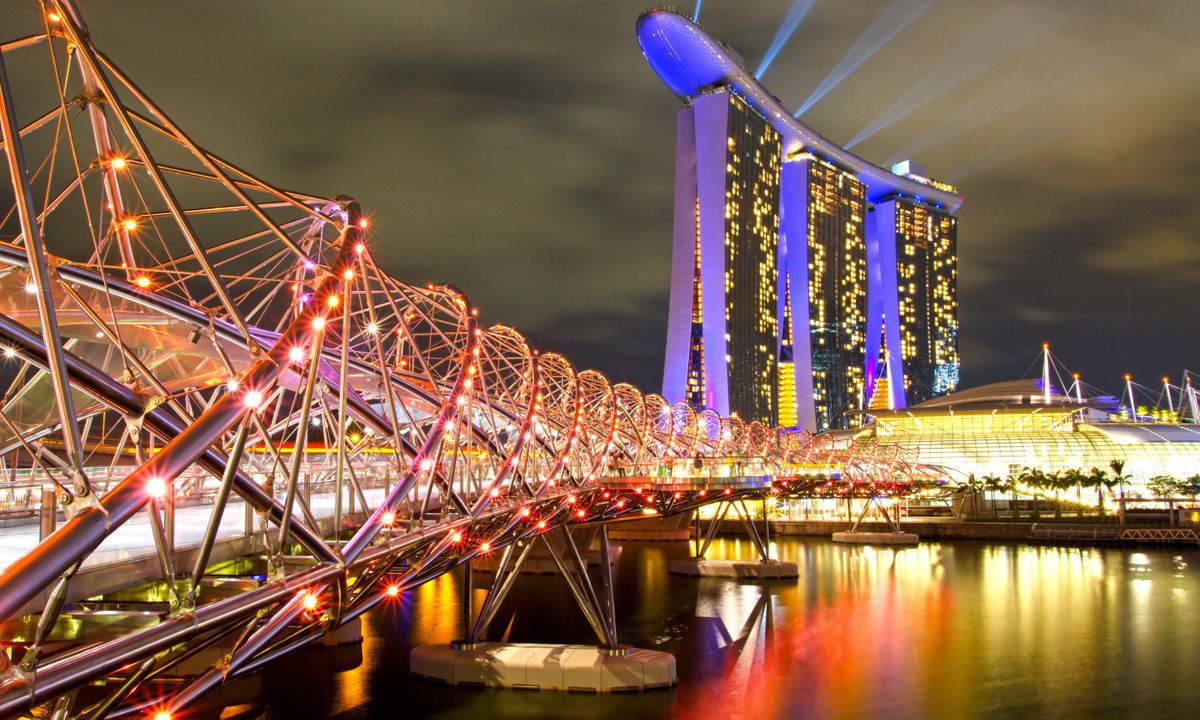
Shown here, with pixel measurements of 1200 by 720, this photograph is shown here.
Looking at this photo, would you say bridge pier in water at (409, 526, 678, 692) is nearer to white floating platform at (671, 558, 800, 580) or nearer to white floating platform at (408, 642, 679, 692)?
white floating platform at (408, 642, 679, 692)

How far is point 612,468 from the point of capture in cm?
4500

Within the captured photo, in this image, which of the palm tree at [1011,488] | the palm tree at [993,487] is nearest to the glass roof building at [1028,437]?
the palm tree at [1011,488]

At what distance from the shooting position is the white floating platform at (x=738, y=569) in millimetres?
60469

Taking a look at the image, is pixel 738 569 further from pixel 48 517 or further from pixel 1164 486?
pixel 1164 486

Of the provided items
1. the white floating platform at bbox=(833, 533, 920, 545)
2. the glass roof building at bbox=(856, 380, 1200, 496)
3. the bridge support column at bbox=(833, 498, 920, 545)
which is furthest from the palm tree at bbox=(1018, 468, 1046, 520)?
the white floating platform at bbox=(833, 533, 920, 545)

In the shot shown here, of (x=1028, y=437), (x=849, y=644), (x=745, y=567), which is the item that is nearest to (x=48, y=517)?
(x=849, y=644)

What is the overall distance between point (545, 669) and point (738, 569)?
30650 mm

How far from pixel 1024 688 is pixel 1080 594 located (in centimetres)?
2271

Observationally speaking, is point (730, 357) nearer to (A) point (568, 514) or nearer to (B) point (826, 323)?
(B) point (826, 323)

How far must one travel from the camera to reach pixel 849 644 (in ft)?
134

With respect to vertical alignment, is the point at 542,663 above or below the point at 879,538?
below

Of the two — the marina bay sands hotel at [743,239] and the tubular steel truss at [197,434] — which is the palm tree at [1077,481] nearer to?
the marina bay sands hotel at [743,239]

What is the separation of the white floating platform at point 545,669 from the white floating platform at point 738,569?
1092 inches

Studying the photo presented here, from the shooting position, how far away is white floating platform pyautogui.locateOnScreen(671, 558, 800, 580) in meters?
60.5
